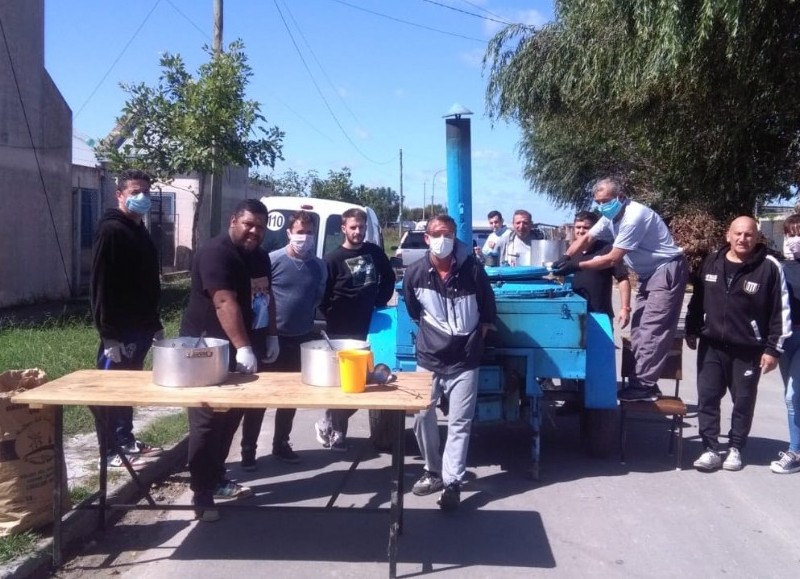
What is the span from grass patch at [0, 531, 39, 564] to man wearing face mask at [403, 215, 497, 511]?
237cm

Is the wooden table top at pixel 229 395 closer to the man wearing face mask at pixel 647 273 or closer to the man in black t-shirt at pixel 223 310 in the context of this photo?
the man in black t-shirt at pixel 223 310

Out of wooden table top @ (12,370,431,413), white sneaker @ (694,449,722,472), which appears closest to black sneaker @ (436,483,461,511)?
wooden table top @ (12,370,431,413)

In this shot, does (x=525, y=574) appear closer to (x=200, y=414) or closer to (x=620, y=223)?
(x=200, y=414)

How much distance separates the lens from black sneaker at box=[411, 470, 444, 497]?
18.9 feet

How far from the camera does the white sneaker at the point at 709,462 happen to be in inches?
254

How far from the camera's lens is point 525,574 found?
455 centimetres

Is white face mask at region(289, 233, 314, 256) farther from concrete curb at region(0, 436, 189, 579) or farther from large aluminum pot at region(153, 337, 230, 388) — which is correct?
large aluminum pot at region(153, 337, 230, 388)

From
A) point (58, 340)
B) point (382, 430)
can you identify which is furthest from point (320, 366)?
point (58, 340)

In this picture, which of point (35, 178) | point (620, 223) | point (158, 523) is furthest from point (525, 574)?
point (35, 178)

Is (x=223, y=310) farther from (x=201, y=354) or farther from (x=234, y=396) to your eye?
(x=234, y=396)

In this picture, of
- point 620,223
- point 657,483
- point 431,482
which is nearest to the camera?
point 431,482

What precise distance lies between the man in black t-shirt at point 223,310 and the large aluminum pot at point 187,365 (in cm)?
37

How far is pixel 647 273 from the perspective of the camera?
6.84 meters

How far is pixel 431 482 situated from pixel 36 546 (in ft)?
8.18
